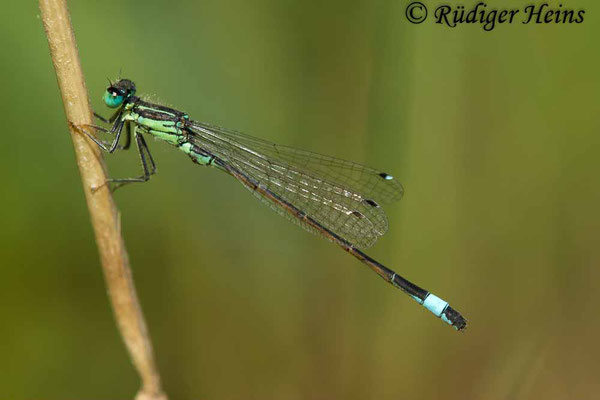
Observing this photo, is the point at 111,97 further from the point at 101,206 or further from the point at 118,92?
the point at 101,206

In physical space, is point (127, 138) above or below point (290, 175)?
below

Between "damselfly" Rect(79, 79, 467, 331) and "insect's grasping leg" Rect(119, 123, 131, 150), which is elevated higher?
"damselfly" Rect(79, 79, 467, 331)

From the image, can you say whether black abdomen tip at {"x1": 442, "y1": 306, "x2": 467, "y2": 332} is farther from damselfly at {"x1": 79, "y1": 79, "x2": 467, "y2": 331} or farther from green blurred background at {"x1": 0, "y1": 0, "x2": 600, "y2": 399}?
green blurred background at {"x1": 0, "y1": 0, "x2": 600, "y2": 399}

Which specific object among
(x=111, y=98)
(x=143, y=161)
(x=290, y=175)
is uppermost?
(x=290, y=175)

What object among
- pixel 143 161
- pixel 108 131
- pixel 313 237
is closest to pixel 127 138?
pixel 143 161

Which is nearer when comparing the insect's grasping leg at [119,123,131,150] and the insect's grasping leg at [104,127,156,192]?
the insect's grasping leg at [104,127,156,192]

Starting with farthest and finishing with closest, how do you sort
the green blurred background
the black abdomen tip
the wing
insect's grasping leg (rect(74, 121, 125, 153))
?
the wing, the green blurred background, the black abdomen tip, insect's grasping leg (rect(74, 121, 125, 153))

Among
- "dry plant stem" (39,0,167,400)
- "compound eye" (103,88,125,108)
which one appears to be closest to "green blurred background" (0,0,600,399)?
"compound eye" (103,88,125,108)
